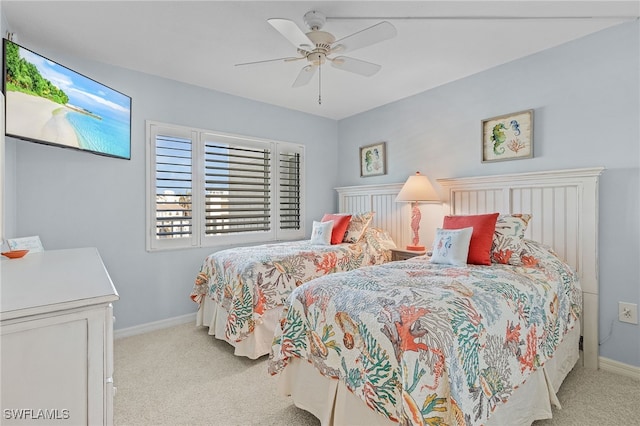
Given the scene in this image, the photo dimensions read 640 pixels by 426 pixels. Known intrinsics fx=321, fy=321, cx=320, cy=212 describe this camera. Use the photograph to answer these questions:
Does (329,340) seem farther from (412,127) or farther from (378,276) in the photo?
(412,127)

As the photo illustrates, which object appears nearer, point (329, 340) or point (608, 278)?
point (329, 340)

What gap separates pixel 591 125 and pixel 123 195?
413 centimetres

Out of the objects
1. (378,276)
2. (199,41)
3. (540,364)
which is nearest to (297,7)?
(199,41)

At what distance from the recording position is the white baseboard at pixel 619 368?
2.29 metres

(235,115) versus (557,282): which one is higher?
(235,115)

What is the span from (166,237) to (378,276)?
2.45 m

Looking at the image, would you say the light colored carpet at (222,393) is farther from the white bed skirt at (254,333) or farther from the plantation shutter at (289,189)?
the plantation shutter at (289,189)

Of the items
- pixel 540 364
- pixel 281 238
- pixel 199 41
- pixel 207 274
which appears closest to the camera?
pixel 540 364

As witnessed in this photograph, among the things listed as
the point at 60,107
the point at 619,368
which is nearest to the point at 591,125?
the point at 619,368

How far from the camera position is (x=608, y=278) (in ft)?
7.95

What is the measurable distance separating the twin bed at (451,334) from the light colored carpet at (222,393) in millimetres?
151

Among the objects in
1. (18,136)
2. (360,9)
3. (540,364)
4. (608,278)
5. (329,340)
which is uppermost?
(360,9)

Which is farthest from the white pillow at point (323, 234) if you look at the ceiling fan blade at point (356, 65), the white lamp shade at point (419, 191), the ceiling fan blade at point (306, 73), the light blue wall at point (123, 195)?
the ceiling fan blade at point (356, 65)

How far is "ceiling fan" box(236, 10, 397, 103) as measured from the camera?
186 centimetres
